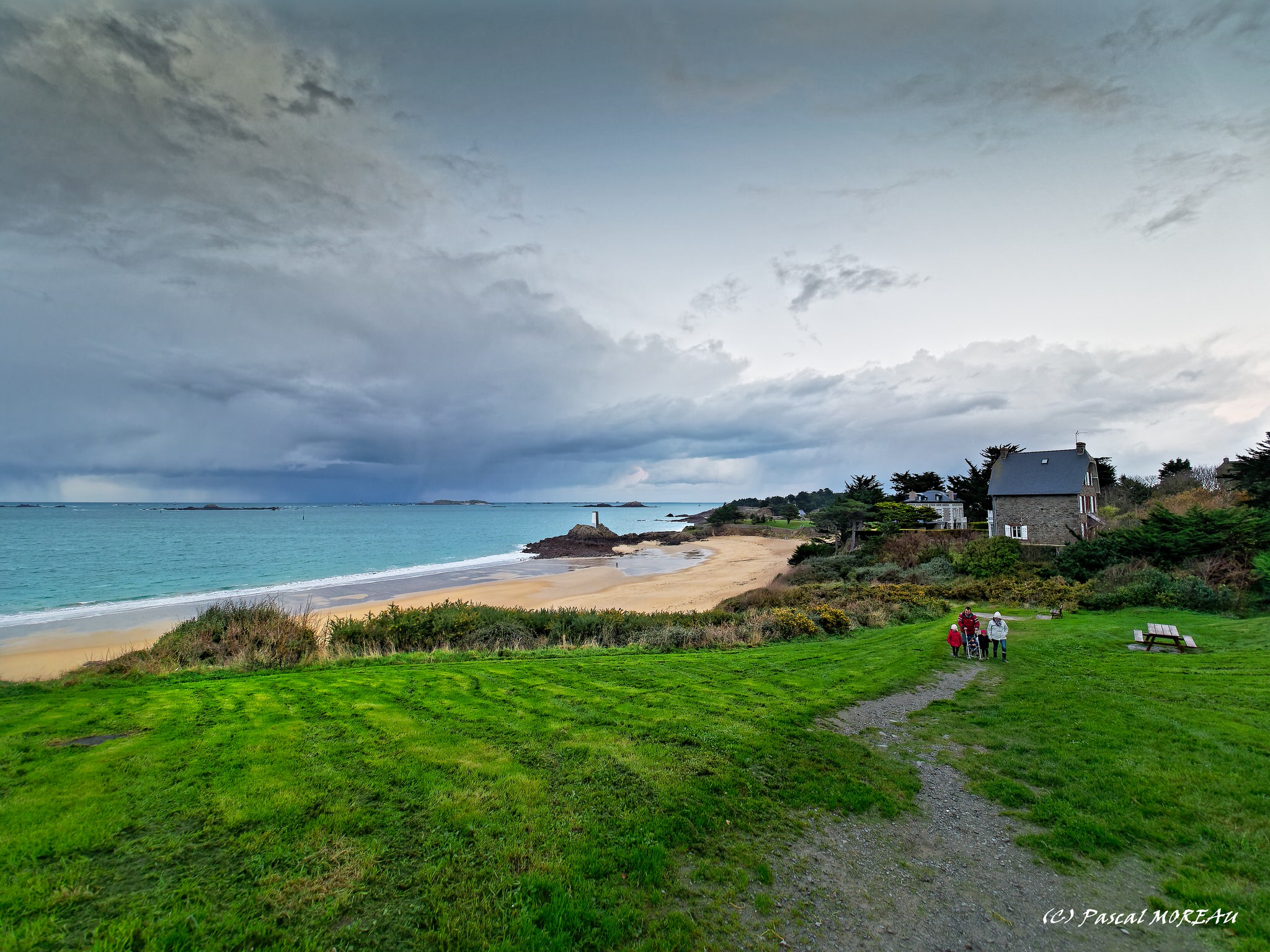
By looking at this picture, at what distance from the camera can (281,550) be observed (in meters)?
60.0

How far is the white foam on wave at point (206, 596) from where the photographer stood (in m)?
25.6

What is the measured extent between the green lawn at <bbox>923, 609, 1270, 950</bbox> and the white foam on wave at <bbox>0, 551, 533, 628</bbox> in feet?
120

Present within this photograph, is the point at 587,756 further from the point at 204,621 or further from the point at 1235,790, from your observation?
the point at 204,621

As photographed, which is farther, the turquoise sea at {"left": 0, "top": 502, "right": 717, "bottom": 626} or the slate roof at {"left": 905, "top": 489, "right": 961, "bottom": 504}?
the slate roof at {"left": 905, "top": 489, "right": 961, "bottom": 504}

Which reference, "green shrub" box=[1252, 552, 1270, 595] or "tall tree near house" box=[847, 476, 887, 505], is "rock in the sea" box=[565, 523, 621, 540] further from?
"green shrub" box=[1252, 552, 1270, 595]

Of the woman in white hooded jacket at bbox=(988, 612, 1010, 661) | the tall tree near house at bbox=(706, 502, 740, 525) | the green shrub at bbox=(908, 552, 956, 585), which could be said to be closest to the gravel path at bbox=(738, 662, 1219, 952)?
the woman in white hooded jacket at bbox=(988, 612, 1010, 661)

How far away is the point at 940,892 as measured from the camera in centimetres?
495

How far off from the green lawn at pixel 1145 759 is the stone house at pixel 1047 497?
24.0 metres

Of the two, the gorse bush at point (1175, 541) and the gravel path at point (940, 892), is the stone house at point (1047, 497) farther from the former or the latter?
the gravel path at point (940, 892)

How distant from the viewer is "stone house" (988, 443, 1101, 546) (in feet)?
112

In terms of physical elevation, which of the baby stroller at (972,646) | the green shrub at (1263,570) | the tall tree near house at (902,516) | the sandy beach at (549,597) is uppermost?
the tall tree near house at (902,516)

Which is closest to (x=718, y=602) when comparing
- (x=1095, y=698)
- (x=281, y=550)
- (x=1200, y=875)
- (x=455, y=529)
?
(x=1095, y=698)

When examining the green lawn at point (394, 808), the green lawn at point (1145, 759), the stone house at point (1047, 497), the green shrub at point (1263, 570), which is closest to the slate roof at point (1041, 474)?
the stone house at point (1047, 497)

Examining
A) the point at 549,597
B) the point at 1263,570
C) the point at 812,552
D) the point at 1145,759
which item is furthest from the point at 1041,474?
the point at 1145,759
